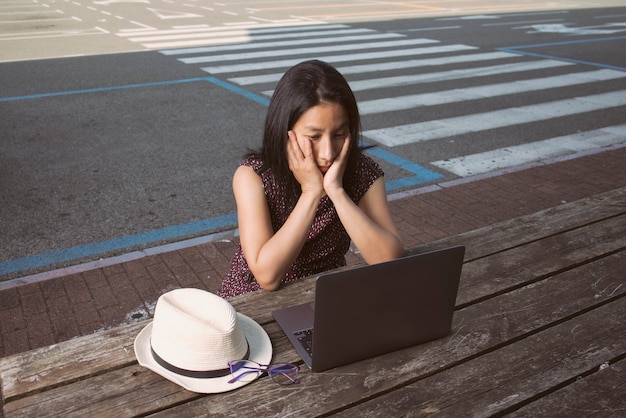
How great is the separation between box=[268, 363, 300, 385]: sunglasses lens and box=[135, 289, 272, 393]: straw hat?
0.30 ft

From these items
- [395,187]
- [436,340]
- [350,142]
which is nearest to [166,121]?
[395,187]

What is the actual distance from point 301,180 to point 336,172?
0.14m

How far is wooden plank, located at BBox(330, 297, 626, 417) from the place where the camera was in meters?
1.74

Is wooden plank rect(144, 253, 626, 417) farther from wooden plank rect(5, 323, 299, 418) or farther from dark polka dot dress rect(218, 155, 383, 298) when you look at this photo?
dark polka dot dress rect(218, 155, 383, 298)

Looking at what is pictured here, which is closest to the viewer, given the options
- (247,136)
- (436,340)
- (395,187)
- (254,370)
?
(254,370)

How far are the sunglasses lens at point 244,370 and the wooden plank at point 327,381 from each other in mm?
27

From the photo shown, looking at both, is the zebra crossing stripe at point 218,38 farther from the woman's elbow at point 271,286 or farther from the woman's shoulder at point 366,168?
the woman's elbow at point 271,286

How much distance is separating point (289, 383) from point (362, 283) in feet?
1.16

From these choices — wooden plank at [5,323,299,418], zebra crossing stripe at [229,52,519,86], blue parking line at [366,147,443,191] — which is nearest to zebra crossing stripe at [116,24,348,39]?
zebra crossing stripe at [229,52,519,86]

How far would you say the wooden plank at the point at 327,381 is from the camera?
5.54ft

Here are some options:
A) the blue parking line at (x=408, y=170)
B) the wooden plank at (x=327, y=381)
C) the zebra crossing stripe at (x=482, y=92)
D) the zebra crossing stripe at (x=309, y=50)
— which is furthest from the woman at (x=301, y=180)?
the zebra crossing stripe at (x=309, y=50)

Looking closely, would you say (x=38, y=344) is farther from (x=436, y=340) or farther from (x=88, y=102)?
(x=88, y=102)

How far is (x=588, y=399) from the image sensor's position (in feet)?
5.88

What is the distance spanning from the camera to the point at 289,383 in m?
1.81
